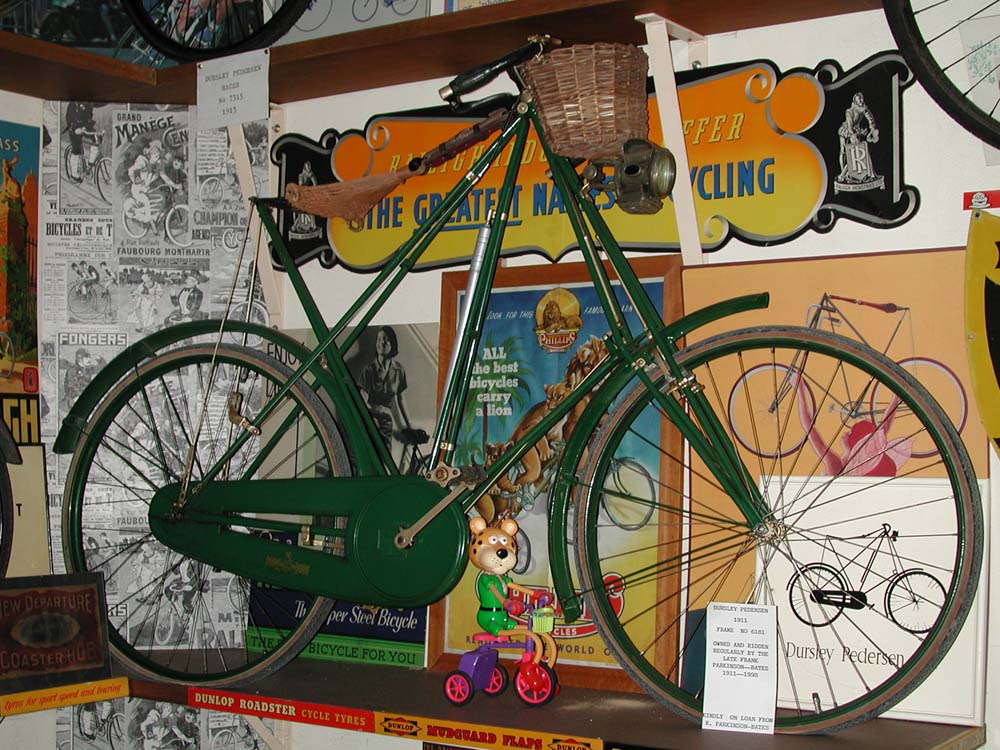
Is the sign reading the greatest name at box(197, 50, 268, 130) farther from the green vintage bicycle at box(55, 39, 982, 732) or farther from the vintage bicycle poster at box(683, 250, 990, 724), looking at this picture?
the vintage bicycle poster at box(683, 250, 990, 724)

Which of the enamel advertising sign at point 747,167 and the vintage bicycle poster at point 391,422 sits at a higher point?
the enamel advertising sign at point 747,167

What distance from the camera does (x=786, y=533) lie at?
1.60 meters

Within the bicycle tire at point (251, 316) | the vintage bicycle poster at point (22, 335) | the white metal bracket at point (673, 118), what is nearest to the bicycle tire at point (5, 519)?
the vintage bicycle poster at point (22, 335)

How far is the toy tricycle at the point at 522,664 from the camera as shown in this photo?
170 centimetres

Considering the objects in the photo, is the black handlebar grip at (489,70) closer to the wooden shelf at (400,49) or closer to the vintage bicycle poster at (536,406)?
the wooden shelf at (400,49)

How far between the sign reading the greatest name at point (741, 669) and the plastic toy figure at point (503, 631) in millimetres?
281

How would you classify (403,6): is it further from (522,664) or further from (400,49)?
(522,664)

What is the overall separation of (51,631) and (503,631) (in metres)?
0.82

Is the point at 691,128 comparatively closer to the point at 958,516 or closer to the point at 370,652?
the point at 958,516

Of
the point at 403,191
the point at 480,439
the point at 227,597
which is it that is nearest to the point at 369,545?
the point at 480,439

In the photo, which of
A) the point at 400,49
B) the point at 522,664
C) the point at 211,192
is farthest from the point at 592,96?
the point at 211,192

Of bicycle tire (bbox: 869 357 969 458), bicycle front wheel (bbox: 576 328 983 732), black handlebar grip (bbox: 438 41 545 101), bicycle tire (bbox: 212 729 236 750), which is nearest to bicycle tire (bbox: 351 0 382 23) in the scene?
black handlebar grip (bbox: 438 41 545 101)

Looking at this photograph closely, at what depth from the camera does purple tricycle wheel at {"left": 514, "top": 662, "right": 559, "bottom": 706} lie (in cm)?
169

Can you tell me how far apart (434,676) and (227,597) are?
558 mm
